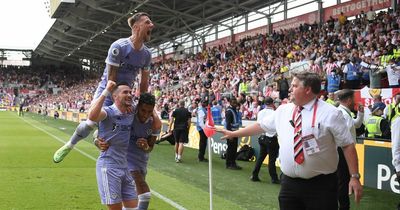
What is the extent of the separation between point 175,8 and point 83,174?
29701mm

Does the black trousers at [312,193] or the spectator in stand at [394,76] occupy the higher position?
the spectator in stand at [394,76]

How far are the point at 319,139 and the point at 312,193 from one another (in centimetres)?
49

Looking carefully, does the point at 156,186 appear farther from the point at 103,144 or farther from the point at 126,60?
the point at 103,144

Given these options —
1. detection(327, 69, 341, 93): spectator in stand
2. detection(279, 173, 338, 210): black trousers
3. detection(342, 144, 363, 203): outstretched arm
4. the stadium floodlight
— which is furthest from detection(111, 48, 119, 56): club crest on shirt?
the stadium floodlight

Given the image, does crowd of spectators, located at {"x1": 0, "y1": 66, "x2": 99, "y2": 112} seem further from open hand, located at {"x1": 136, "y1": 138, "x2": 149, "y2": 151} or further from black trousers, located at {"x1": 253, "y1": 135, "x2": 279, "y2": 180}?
open hand, located at {"x1": 136, "y1": 138, "x2": 149, "y2": 151}

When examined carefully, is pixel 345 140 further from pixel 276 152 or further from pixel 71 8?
pixel 71 8

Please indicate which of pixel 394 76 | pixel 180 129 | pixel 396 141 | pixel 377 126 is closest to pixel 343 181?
pixel 396 141

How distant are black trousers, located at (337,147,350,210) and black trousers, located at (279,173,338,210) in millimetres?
2978

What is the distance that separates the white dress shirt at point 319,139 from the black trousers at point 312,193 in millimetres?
63

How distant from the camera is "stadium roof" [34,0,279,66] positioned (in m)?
37.5

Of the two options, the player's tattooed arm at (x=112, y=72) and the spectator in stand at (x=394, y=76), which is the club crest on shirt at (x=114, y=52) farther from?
the spectator in stand at (x=394, y=76)

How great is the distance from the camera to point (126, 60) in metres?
5.48

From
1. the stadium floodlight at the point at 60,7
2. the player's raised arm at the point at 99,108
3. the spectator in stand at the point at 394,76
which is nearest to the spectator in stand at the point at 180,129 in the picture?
the spectator in stand at the point at 394,76

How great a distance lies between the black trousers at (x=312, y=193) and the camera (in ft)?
14.1
